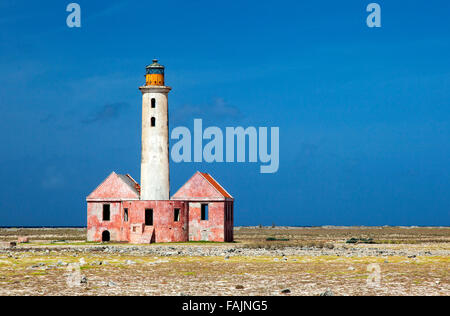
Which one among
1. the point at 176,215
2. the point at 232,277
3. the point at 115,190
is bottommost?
the point at 232,277

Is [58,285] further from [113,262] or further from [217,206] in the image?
[217,206]

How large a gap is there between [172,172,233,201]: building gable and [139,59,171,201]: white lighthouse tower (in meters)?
3.38

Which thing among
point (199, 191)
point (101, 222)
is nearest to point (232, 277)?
point (199, 191)

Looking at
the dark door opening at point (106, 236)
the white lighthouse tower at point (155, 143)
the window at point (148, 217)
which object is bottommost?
the dark door opening at point (106, 236)

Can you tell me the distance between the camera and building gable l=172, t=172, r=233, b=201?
5119 centimetres

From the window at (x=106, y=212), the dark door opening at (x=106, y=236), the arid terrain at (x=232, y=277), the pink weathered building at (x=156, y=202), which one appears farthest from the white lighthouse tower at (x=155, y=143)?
the arid terrain at (x=232, y=277)

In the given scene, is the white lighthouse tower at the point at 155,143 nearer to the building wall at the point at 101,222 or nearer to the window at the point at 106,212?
the building wall at the point at 101,222

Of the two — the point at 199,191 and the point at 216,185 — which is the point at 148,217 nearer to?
the point at 199,191

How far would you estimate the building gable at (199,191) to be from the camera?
51.2 metres

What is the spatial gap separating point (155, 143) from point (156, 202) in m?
4.04

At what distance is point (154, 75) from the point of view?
1928 inches
